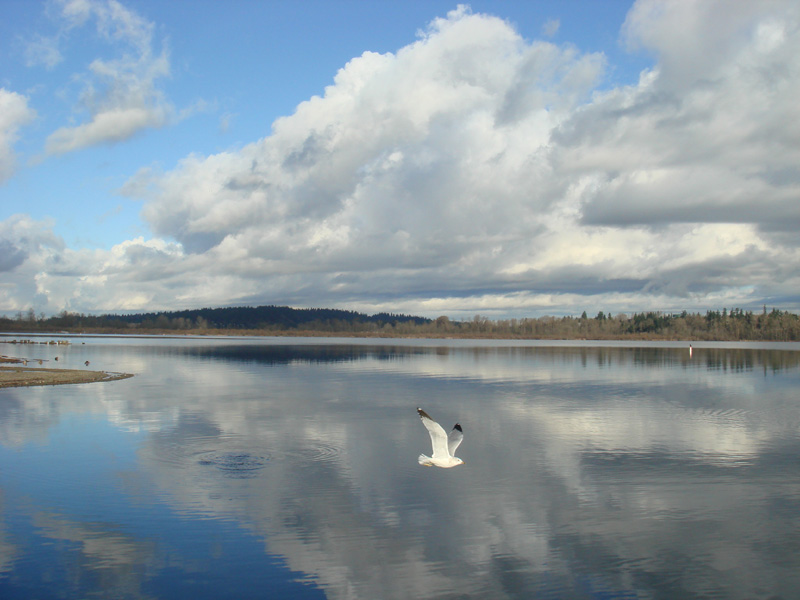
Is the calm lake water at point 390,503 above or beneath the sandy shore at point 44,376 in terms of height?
beneath

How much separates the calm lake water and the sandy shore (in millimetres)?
11737

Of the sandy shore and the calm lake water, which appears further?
the sandy shore

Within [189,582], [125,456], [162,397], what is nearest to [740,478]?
[189,582]

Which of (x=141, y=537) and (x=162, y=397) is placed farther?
(x=162, y=397)

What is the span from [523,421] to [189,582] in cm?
1987

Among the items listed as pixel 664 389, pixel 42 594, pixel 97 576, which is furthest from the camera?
pixel 664 389

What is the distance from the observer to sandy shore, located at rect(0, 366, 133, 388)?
4266cm

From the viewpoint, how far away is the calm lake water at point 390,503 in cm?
1205

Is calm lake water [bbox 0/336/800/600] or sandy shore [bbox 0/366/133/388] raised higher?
sandy shore [bbox 0/366/133/388]

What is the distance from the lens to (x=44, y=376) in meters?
46.3

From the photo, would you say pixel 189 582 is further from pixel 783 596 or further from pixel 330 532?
pixel 783 596

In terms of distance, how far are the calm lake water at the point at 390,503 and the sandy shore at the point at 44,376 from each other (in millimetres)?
11737

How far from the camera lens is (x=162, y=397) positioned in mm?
37156

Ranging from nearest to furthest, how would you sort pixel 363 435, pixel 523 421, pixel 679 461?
pixel 679 461, pixel 363 435, pixel 523 421
